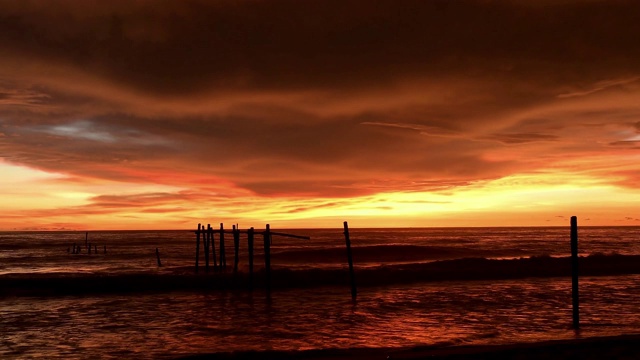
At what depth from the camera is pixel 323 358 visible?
10289mm

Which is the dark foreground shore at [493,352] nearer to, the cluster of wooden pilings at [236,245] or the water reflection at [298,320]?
the water reflection at [298,320]

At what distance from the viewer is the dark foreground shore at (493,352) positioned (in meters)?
9.26

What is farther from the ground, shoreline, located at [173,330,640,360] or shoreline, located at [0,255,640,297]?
shoreline, located at [173,330,640,360]

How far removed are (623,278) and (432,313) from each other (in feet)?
53.0

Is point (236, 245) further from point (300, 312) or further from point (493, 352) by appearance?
point (493, 352)

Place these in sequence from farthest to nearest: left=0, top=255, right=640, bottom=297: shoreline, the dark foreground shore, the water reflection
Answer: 1. left=0, top=255, right=640, bottom=297: shoreline
2. the water reflection
3. the dark foreground shore

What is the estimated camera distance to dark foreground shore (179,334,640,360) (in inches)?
364

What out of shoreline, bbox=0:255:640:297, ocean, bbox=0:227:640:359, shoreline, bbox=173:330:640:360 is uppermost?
shoreline, bbox=173:330:640:360

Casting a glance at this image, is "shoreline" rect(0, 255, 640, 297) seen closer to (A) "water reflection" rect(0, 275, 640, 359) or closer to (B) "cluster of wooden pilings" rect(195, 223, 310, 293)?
(B) "cluster of wooden pilings" rect(195, 223, 310, 293)

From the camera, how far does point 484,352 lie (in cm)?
966

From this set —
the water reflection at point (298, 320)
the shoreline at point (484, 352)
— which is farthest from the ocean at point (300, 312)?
the shoreline at point (484, 352)

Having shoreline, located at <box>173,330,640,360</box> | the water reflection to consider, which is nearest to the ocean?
the water reflection

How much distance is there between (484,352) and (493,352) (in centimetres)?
16

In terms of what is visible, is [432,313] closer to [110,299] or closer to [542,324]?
[542,324]
